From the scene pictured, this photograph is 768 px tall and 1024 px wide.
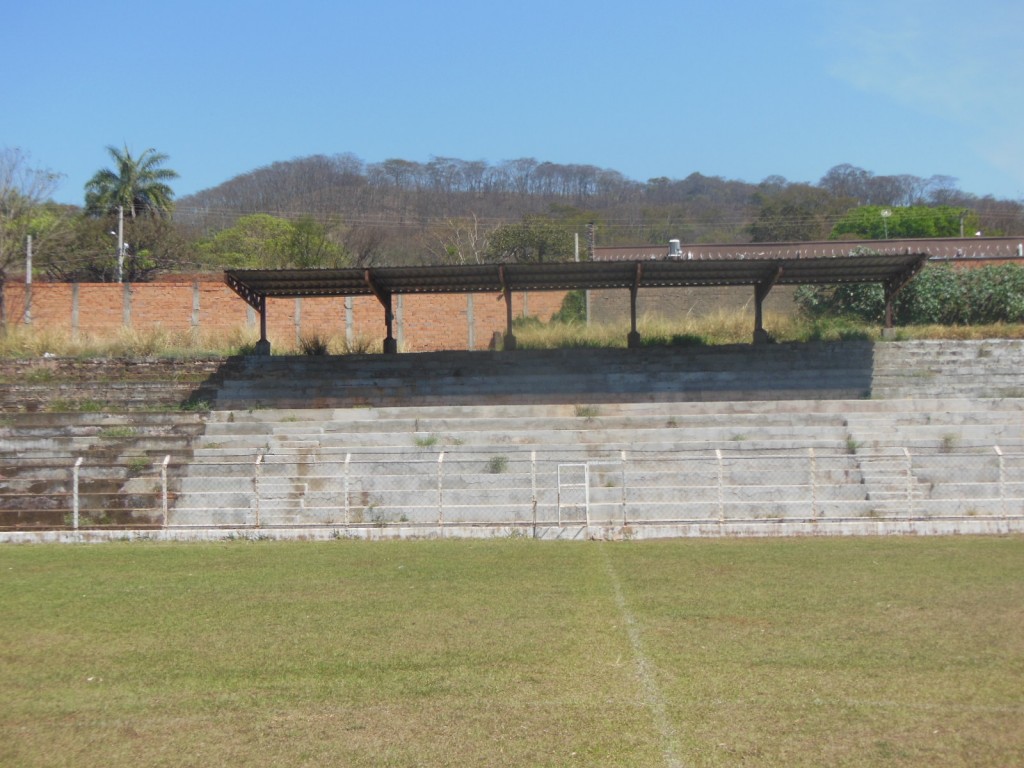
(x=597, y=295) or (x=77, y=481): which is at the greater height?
(x=597, y=295)

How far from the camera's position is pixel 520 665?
305 inches

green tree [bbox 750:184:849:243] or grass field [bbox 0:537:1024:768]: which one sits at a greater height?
green tree [bbox 750:184:849:243]

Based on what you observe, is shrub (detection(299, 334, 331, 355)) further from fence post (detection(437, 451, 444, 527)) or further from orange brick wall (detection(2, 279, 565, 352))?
fence post (detection(437, 451, 444, 527))

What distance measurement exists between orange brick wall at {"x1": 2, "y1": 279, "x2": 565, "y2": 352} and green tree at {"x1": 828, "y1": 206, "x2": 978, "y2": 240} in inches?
1904

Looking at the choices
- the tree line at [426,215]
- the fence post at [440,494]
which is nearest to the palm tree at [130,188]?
the tree line at [426,215]

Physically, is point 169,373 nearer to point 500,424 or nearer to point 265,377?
point 265,377

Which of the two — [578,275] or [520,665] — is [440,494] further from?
[578,275]

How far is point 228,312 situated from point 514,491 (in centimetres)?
1887

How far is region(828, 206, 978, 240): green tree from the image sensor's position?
245 feet

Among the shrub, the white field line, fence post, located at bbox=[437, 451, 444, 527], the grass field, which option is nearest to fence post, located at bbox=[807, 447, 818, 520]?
the grass field

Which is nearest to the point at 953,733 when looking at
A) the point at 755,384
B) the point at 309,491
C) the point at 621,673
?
the point at 621,673

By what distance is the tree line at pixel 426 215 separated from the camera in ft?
164

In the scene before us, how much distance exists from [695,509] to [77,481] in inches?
381

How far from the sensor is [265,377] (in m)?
23.1
